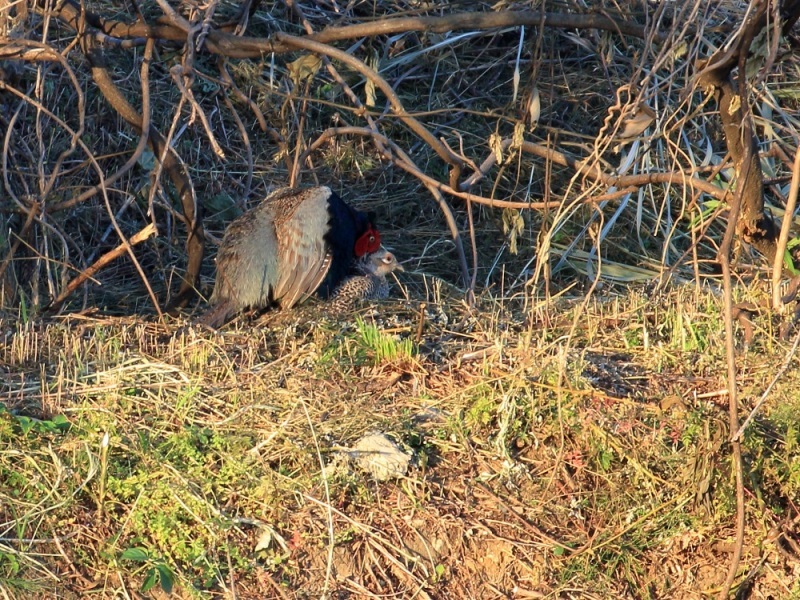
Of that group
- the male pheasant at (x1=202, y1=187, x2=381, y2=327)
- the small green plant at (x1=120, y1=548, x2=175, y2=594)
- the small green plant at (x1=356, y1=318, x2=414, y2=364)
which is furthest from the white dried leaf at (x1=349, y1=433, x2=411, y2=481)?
the male pheasant at (x1=202, y1=187, x2=381, y2=327)

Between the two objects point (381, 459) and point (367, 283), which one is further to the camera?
point (367, 283)

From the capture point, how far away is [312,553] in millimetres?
4090

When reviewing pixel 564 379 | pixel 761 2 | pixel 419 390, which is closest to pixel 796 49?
pixel 761 2

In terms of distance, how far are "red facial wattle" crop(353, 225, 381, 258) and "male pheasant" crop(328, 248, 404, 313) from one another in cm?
3

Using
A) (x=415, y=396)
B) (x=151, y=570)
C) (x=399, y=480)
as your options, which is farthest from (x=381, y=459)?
(x=151, y=570)

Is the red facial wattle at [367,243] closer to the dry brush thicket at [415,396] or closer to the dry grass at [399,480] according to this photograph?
the dry brush thicket at [415,396]

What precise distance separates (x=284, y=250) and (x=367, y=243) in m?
0.56

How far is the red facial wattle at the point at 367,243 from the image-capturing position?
6504 millimetres

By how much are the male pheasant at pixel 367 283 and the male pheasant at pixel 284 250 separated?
0.11 m

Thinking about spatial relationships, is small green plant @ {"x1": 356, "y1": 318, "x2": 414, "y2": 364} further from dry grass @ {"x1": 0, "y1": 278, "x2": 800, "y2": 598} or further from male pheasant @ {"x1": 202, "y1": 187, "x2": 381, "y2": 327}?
male pheasant @ {"x1": 202, "y1": 187, "x2": 381, "y2": 327}

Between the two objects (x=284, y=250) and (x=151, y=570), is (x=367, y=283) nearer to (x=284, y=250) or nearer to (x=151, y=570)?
(x=284, y=250)

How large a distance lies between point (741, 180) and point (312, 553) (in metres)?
2.09

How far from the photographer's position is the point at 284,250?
20.4 ft

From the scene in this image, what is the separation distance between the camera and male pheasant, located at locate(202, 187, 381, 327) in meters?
6.12
